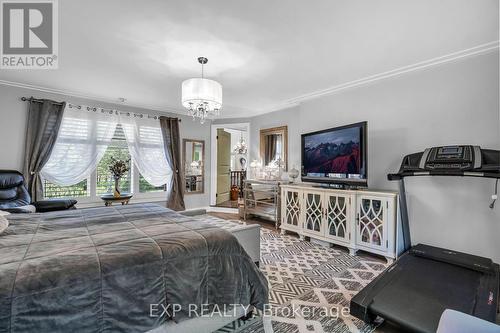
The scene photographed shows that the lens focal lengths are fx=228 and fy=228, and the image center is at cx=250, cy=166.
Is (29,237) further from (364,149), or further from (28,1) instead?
(364,149)

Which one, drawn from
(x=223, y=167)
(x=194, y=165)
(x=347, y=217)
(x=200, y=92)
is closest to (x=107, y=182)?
(x=194, y=165)

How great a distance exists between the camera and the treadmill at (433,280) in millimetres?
1649

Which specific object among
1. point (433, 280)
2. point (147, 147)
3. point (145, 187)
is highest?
point (147, 147)

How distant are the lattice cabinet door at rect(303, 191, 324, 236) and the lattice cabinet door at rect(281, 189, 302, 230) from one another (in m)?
0.14

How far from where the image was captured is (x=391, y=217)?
2.86 meters

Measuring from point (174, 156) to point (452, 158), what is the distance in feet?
15.8

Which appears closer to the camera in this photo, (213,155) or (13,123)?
(13,123)

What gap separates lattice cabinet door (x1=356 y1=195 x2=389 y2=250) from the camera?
292cm

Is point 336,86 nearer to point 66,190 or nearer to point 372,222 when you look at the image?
point 372,222

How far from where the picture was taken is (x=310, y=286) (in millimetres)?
2340

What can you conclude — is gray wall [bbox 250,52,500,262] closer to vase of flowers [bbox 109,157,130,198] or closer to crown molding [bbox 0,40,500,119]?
crown molding [bbox 0,40,500,119]

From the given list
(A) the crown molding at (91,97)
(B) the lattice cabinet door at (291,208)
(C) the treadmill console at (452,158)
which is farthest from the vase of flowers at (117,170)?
(C) the treadmill console at (452,158)

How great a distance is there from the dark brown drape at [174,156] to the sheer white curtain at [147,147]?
10 cm

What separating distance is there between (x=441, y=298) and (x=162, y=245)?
2175 mm
